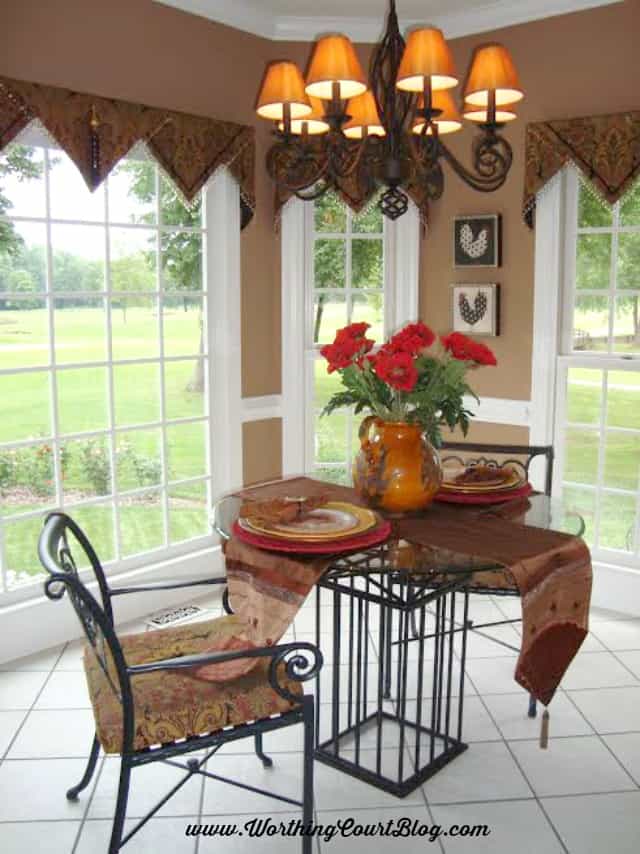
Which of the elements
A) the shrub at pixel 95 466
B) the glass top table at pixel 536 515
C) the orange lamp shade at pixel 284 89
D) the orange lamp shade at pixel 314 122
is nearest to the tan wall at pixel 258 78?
the shrub at pixel 95 466

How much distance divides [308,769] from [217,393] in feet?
7.69

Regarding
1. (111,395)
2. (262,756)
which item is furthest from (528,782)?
(111,395)

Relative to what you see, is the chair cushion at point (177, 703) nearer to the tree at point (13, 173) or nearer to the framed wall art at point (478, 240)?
the tree at point (13, 173)

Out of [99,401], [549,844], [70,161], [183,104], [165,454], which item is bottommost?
[549,844]

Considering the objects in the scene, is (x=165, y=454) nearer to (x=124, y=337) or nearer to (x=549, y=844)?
(x=124, y=337)

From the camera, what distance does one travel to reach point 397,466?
2393mm

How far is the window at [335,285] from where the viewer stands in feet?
14.0

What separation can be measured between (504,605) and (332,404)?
6.52 ft

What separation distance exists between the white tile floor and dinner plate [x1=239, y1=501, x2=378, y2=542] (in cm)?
86

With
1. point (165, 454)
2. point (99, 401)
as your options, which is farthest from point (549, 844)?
point (99, 401)

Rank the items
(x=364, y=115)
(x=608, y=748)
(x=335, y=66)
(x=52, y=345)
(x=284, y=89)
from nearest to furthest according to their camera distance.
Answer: (x=335, y=66) < (x=284, y=89) < (x=364, y=115) < (x=608, y=748) < (x=52, y=345)

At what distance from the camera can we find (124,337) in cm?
366

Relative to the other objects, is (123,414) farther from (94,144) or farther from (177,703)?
(177,703)

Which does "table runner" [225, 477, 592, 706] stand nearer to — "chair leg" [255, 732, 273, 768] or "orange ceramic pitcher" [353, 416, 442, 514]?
"orange ceramic pitcher" [353, 416, 442, 514]
